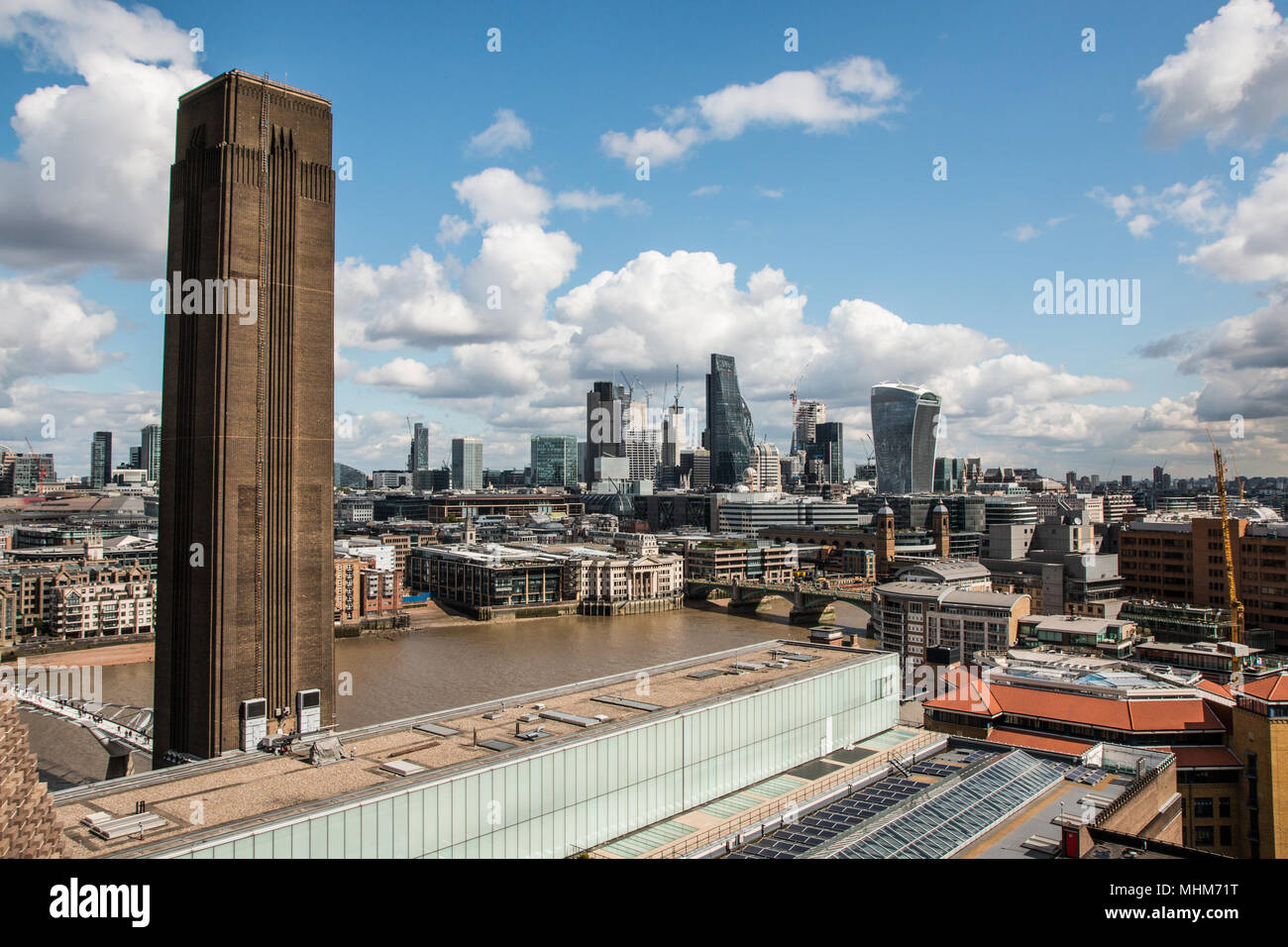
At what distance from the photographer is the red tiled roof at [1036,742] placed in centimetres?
1796

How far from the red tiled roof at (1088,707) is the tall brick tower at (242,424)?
14884 mm

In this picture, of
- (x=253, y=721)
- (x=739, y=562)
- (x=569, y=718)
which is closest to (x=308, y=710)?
(x=253, y=721)

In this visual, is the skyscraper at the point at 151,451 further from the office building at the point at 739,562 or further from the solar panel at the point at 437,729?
the solar panel at the point at 437,729

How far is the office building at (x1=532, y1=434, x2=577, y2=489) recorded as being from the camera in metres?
191

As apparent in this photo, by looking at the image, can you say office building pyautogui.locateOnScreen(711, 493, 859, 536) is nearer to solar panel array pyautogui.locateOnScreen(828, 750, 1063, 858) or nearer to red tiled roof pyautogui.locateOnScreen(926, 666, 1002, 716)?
red tiled roof pyautogui.locateOnScreen(926, 666, 1002, 716)

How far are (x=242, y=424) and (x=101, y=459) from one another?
163m

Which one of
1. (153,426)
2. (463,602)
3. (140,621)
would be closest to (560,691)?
(140,621)

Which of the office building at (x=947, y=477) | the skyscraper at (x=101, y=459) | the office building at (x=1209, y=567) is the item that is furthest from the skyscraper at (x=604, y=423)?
the office building at (x=1209, y=567)

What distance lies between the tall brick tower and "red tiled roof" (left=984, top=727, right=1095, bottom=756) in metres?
15.0

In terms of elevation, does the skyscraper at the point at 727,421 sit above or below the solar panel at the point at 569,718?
above

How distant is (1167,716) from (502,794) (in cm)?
1466

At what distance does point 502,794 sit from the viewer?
11047mm
